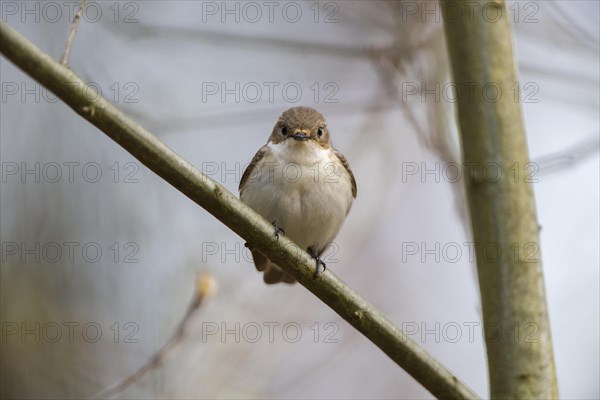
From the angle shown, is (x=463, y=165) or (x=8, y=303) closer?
(x=463, y=165)

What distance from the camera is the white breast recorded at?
16.1 feet

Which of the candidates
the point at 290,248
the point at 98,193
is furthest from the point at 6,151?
the point at 290,248

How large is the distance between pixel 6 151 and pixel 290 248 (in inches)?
160

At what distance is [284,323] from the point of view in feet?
21.2

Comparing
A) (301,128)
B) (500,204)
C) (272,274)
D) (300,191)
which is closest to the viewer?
(500,204)

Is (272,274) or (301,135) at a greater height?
(301,135)

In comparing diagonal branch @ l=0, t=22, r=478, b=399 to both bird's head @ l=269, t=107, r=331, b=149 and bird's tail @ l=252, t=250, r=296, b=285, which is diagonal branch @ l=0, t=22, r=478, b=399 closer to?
bird's head @ l=269, t=107, r=331, b=149

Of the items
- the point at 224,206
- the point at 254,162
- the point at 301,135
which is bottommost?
the point at 224,206

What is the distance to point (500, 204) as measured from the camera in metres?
→ 2.93

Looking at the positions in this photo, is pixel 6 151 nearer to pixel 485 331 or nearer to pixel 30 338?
pixel 30 338

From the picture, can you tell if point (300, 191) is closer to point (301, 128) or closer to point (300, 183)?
point (300, 183)

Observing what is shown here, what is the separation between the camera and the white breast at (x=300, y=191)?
4898 mm

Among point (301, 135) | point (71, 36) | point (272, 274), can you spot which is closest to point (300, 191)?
point (301, 135)

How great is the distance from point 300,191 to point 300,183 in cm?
5
